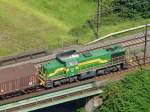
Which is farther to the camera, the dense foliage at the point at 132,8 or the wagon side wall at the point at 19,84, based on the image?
the dense foliage at the point at 132,8

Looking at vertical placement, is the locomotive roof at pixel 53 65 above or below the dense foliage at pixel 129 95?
above

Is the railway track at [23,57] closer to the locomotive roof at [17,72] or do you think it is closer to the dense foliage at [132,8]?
the locomotive roof at [17,72]

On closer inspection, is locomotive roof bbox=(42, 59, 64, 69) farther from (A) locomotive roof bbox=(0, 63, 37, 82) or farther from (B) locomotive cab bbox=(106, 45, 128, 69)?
(B) locomotive cab bbox=(106, 45, 128, 69)

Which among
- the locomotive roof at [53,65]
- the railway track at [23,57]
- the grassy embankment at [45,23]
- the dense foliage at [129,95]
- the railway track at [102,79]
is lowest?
the dense foliage at [129,95]

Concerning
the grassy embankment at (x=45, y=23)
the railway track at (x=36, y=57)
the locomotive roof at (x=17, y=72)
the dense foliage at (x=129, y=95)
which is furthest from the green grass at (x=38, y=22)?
the dense foliage at (x=129, y=95)

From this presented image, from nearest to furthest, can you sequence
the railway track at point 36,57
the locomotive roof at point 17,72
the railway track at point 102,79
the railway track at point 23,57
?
the railway track at point 102,79, the locomotive roof at point 17,72, the railway track at point 36,57, the railway track at point 23,57

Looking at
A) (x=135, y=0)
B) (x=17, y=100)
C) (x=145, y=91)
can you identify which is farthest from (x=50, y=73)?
(x=135, y=0)

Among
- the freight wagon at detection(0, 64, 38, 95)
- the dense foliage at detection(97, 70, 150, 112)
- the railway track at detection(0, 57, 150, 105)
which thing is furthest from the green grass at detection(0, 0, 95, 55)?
the dense foliage at detection(97, 70, 150, 112)
